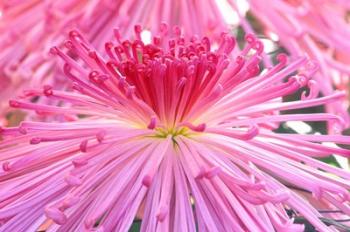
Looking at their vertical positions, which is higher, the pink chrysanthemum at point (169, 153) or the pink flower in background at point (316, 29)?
the pink flower in background at point (316, 29)

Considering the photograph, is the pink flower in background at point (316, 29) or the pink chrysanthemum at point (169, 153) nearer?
the pink chrysanthemum at point (169, 153)

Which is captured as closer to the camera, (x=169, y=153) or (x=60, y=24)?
(x=169, y=153)

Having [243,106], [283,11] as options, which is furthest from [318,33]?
[243,106]

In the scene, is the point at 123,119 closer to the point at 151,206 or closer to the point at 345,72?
the point at 151,206
